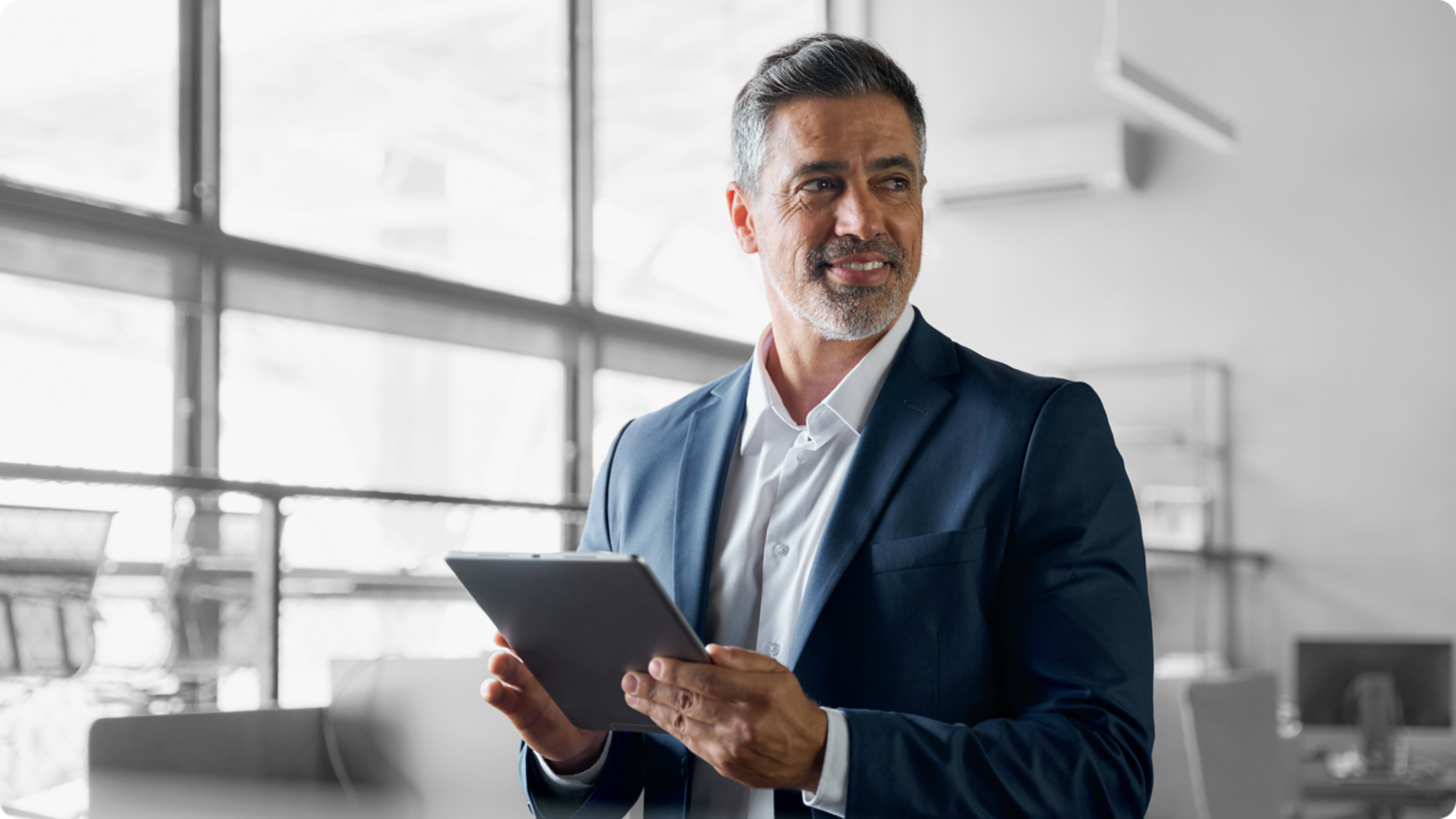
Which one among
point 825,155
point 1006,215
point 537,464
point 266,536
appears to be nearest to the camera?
point 825,155

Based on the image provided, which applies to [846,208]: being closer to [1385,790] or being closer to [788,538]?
[788,538]

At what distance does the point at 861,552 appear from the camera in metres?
1.15

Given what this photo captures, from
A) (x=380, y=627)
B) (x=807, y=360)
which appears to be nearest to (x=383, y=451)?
(x=380, y=627)

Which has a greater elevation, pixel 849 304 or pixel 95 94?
pixel 95 94

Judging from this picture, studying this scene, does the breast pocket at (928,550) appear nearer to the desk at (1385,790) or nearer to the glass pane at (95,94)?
the desk at (1385,790)

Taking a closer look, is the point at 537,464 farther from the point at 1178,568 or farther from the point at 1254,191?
the point at 1254,191

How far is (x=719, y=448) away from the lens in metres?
1.34

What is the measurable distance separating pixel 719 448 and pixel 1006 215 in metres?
6.33

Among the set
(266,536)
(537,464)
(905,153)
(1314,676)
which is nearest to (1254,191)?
(1314,676)

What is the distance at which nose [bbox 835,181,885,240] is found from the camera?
4.05 ft

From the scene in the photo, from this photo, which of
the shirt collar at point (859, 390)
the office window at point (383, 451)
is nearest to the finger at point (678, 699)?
the shirt collar at point (859, 390)

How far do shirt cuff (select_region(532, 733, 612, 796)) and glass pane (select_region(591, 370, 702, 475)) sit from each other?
4.58 metres

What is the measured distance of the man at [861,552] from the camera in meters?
1.04

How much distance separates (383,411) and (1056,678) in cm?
488
